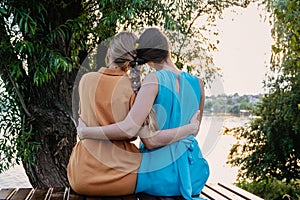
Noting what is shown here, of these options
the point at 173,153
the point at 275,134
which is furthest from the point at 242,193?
the point at 275,134

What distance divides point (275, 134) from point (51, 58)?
15.4ft

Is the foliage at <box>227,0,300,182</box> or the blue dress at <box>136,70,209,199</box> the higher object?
the blue dress at <box>136,70,209,199</box>

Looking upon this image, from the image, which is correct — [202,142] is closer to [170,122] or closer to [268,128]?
[170,122]

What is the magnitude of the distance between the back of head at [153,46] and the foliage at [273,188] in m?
4.87

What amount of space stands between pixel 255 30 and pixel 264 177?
221 cm

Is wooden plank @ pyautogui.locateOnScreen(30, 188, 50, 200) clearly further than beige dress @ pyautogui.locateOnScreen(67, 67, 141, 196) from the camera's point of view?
Yes

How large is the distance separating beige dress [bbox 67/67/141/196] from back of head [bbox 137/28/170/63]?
0.15m

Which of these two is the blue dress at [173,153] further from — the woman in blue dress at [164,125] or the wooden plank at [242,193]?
the wooden plank at [242,193]

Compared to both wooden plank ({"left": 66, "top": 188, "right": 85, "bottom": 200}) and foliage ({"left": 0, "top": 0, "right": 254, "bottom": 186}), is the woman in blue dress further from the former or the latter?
foliage ({"left": 0, "top": 0, "right": 254, "bottom": 186})

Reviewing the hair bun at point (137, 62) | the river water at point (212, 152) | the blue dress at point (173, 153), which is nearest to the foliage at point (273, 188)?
the river water at point (212, 152)

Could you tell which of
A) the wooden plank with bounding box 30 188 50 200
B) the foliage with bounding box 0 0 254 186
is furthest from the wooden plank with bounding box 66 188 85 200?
the foliage with bounding box 0 0 254 186

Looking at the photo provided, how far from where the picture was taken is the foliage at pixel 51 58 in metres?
3.34

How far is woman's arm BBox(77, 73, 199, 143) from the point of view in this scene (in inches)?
85.0

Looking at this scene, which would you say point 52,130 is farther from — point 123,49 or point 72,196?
point 123,49
